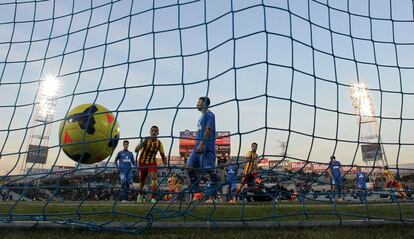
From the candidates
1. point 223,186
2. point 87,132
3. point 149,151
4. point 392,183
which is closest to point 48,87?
point 149,151

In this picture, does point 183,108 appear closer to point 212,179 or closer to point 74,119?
point 74,119

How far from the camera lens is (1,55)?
483 cm

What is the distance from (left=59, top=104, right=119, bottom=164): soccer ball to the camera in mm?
4391

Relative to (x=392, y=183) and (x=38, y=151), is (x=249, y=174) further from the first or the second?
(x=392, y=183)

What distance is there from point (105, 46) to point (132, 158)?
17.1 ft

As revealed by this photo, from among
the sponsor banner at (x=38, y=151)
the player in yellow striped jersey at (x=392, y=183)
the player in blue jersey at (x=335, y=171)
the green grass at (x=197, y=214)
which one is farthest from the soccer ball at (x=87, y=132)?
the player in yellow striped jersey at (x=392, y=183)

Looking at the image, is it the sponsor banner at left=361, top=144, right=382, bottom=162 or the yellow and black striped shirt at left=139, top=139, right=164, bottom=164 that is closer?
the sponsor banner at left=361, top=144, right=382, bottom=162

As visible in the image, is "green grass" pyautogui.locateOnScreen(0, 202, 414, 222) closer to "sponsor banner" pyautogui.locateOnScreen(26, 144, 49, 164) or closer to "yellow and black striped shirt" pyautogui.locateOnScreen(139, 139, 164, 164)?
"sponsor banner" pyautogui.locateOnScreen(26, 144, 49, 164)

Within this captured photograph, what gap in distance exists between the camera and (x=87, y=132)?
4.54 meters

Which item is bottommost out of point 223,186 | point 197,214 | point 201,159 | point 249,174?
point 197,214

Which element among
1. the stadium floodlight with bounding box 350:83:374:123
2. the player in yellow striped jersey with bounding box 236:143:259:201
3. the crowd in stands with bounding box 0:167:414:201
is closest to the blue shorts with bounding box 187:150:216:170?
the crowd in stands with bounding box 0:167:414:201

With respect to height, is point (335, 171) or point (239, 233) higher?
point (335, 171)

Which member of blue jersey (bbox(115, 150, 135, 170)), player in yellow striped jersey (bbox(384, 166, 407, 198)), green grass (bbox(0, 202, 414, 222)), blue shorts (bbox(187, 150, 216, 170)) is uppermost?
blue jersey (bbox(115, 150, 135, 170))

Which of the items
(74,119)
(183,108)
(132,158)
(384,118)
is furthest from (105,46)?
(132,158)
